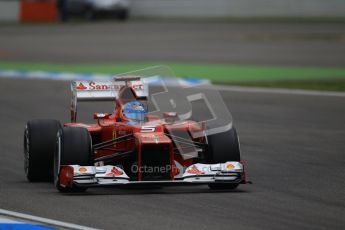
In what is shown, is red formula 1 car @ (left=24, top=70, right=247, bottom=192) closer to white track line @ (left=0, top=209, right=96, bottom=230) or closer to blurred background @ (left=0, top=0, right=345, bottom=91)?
white track line @ (left=0, top=209, right=96, bottom=230)

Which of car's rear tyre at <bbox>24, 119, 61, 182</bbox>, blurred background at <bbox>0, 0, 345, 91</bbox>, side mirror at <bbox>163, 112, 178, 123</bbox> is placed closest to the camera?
car's rear tyre at <bbox>24, 119, 61, 182</bbox>

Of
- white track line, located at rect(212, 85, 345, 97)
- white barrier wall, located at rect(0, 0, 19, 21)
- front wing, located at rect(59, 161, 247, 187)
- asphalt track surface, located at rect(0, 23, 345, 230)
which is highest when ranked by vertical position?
front wing, located at rect(59, 161, 247, 187)

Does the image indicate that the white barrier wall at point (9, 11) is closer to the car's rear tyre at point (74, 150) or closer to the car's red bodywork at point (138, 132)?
the car's red bodywork at point (138, 132)

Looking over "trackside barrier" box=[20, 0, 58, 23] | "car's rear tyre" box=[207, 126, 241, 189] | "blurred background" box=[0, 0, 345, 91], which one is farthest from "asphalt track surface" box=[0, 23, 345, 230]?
"trackside barrier" box=[20, 0, 58, 23]

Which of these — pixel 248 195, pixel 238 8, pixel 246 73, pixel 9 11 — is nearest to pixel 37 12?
pixel 9 11

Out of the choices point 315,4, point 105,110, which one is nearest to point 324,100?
point 105,110

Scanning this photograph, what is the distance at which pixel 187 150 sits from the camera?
11.2 meters

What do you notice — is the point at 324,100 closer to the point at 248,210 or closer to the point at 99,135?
the point at 99,135

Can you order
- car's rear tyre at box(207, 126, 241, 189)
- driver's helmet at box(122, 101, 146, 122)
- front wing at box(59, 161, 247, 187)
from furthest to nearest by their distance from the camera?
driver's helmet at box(122, 101, 146, 122), car's rear tyre at box(207, 126, 241, 189), front wing at box(59, 161, 247, 187)

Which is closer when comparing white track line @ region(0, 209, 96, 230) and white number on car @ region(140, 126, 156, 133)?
white track line @ region(0, 209, 96, 230)

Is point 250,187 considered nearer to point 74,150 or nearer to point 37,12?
point 74,150

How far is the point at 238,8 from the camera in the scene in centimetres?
5250

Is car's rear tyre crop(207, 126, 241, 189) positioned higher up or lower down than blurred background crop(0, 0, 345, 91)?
higher up

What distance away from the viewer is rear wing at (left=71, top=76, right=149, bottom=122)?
471 inches
